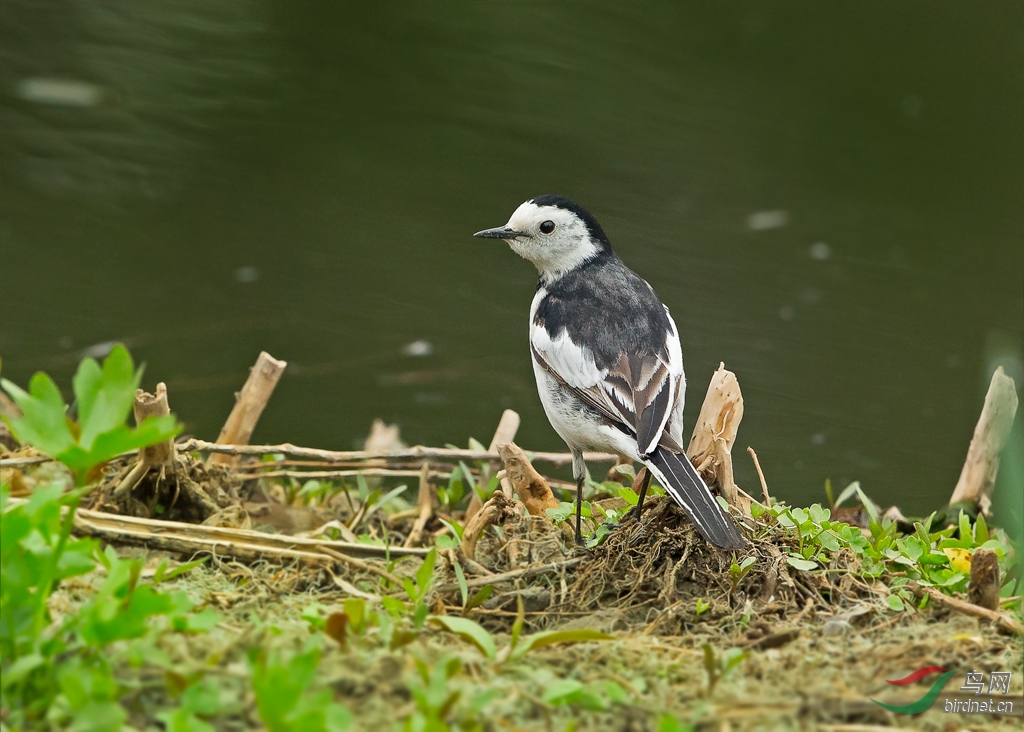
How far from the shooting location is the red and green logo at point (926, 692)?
108 inches

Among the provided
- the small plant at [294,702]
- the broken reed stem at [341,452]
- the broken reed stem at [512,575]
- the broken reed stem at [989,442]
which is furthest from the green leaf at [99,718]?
the broken reed stem at [989,442]

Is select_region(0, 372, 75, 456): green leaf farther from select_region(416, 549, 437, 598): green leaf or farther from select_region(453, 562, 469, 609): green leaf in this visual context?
select_region(453, 562, 469, 609): green leaf

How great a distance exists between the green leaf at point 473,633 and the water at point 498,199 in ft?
12.5

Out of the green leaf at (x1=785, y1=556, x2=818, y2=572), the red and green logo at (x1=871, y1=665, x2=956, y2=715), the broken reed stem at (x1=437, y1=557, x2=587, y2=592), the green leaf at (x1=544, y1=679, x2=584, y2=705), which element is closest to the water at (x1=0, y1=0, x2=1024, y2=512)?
the green leaf at (x1=785, y1=556, x2=818, y2=572)

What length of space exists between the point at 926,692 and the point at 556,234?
3.18m

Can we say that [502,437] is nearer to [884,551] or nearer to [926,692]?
[884,551]

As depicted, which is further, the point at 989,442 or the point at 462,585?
the point at 989,442

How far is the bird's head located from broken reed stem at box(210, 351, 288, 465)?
3.86ft

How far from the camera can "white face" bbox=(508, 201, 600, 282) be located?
5.53 metres

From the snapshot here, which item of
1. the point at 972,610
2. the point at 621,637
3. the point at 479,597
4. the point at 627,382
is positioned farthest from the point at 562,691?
the point at 627,382

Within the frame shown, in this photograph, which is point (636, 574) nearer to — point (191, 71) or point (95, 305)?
point (95, 305)

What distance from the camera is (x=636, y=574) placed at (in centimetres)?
368

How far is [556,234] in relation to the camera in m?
5.55

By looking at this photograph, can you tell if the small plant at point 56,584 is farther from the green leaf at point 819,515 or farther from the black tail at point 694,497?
the green leaf at point 819,515
